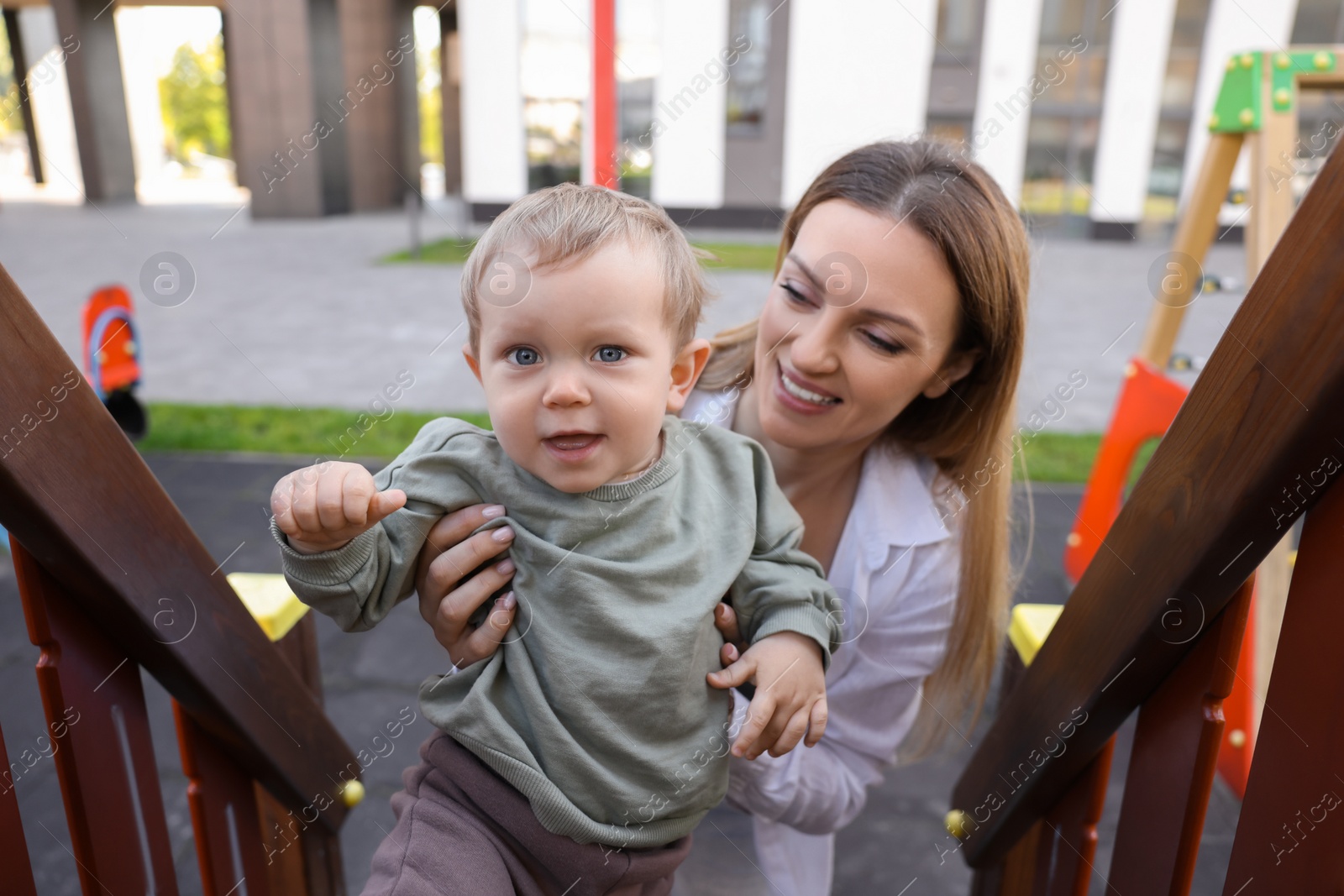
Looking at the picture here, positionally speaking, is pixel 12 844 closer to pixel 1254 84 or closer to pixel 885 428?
pixel 885 428

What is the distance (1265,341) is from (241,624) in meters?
1.14

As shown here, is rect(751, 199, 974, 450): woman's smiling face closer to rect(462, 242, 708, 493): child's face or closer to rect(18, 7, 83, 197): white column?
rect(462, 242, 708, 493): child's face

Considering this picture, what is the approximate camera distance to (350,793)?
1605 mm

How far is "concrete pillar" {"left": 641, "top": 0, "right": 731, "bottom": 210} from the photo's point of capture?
526 inches

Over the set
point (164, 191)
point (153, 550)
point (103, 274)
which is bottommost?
point (164, 191)

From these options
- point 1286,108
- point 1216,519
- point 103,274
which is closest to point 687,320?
point 1216,519

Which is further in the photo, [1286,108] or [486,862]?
[1286,108]

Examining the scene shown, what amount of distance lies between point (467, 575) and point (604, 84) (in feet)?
10.1

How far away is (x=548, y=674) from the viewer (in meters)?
1.11

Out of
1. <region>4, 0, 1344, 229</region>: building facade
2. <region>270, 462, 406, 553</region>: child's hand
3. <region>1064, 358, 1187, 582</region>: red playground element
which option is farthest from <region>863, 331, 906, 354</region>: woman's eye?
<region>4, 0, 1344, 229</region>: building facade

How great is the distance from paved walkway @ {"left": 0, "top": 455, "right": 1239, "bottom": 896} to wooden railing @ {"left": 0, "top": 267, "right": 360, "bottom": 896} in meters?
0.73

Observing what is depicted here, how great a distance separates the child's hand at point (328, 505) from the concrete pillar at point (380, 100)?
1468 cm

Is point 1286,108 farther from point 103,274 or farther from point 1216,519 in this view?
point 103,274

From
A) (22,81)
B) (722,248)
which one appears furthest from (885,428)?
(22,81)
